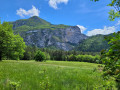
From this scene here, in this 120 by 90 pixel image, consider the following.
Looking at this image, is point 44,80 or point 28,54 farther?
point 28,54

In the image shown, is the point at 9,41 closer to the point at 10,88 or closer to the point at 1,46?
the point at 1,46

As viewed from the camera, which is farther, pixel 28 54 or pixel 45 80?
pixel 28 54

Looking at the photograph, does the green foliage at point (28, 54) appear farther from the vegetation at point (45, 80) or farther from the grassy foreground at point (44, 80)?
the vegetation at point (45, 80)

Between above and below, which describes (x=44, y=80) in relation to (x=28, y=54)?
below

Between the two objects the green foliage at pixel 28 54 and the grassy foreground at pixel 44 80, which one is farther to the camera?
the green foliage at pixel 28 54

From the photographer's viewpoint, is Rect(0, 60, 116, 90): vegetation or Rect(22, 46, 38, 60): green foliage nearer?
Rect(0, 60, 116, 90): vegetation

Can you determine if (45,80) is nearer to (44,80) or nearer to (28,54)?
(44,80)

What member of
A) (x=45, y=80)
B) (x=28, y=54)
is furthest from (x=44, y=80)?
(x=28, y=54)

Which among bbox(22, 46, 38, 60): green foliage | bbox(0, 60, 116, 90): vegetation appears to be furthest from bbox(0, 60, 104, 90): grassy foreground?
bbox(22, 46, 38, 60): green foliage

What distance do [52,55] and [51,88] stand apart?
17657 cm

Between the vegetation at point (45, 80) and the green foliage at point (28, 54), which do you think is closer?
the vegetation at point (45, 80)

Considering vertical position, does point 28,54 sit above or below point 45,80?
above

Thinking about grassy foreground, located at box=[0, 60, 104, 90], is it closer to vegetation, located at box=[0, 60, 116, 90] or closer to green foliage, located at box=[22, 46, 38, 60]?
vegetation, located at box=[0, 60, 116, 90]

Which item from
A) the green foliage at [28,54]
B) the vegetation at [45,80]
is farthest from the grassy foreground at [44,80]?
the green foliage at [28,54]
